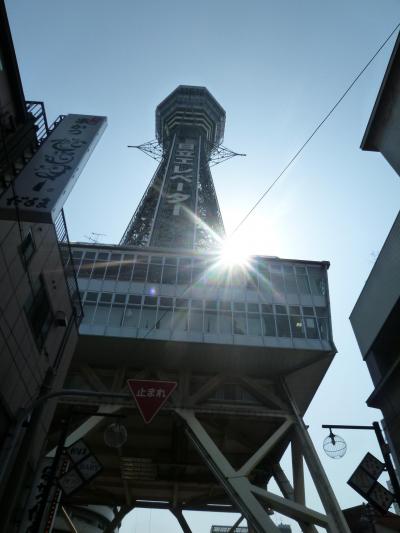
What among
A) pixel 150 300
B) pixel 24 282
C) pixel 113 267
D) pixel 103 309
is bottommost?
pixel 24 282

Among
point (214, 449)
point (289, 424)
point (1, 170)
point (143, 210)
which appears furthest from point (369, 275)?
point (143, 210)

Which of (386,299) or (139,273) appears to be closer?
(386,299)

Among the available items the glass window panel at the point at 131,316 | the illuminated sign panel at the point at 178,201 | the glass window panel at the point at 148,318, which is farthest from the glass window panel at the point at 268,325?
the illuminated sign panel at the point at 178,201

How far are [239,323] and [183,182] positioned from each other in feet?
140

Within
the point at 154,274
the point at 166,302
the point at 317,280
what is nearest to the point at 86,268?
the point at 154,274

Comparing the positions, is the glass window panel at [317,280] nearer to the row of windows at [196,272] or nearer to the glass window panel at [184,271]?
the row of windows at [196,272]

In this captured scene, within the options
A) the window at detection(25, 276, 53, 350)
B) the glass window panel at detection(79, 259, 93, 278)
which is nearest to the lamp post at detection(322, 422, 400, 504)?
the window at detection(25, 276, 53, 350)

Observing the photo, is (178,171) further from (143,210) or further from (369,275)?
(369,275)

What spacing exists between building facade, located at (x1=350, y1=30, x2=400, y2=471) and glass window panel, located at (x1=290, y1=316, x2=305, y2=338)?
21.5 ft

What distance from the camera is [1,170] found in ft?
38.4

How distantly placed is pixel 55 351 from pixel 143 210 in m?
49.7

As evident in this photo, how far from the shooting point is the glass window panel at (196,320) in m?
28.0

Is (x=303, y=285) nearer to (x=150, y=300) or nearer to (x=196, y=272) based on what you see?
(x=196, y=272)

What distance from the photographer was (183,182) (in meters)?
66.8
